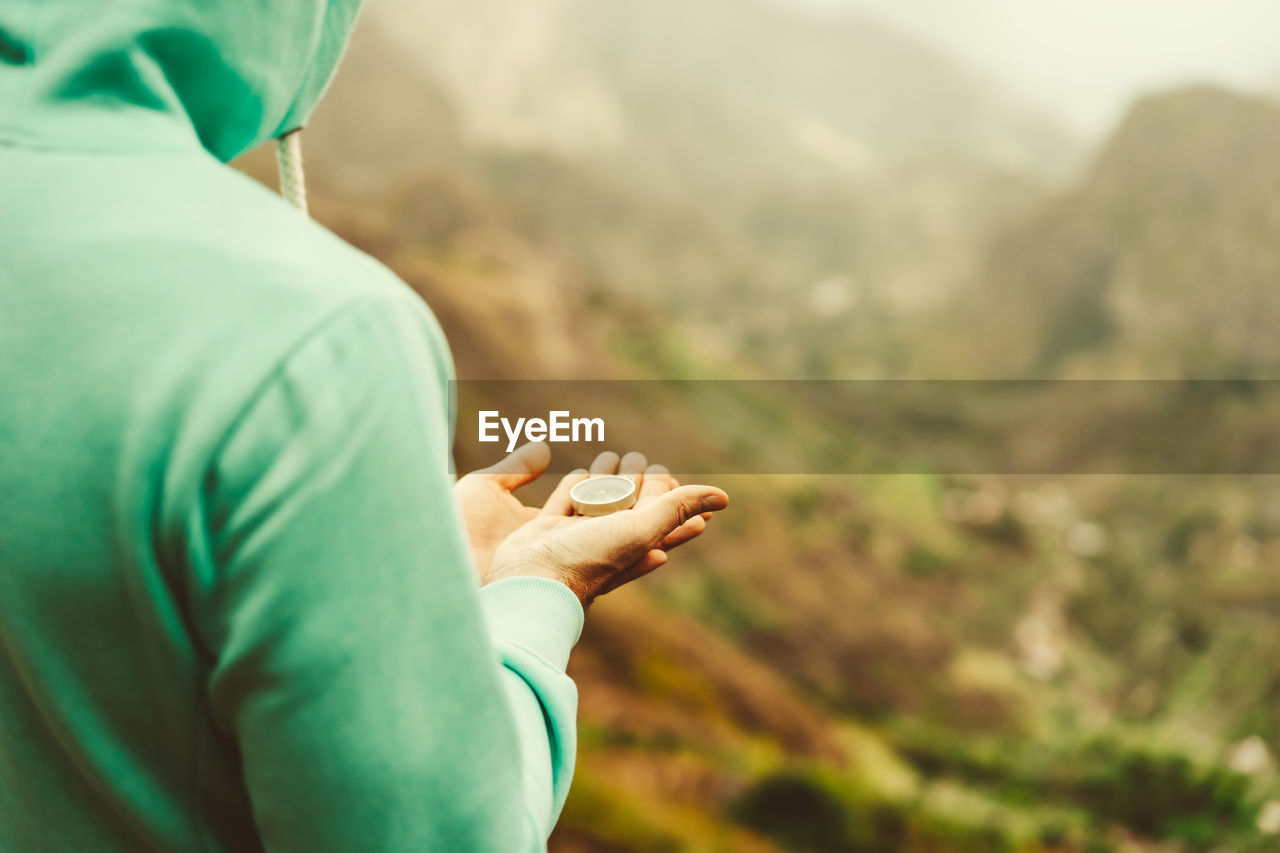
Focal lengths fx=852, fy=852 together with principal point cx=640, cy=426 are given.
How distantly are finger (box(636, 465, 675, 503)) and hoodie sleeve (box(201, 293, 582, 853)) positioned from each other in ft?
2.78

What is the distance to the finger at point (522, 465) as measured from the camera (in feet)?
5.16

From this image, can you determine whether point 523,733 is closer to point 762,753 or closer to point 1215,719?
point 762,753

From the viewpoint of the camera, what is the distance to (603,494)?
4.79ft

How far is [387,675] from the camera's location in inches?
23.1

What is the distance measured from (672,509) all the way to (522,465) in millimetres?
476

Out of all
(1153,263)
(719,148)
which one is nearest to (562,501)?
(1153,263)

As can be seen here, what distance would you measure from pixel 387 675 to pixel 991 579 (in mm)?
9310

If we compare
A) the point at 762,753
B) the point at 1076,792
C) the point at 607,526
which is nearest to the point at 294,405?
the point at 607,526

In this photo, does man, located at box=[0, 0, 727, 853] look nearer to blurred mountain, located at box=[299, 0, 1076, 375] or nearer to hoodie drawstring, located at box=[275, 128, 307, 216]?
hoodie drawstring, located at box=[275, 128, 307, 216]

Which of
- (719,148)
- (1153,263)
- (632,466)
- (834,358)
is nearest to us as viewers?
(632,466)

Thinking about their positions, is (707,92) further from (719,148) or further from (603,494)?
(603,494)

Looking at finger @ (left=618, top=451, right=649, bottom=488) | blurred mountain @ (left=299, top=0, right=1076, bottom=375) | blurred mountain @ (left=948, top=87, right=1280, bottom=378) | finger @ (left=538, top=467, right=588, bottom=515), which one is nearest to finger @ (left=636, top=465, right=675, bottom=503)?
finger @ (left=618, top=451, right=649, bottom=488)

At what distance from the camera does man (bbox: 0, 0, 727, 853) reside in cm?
55

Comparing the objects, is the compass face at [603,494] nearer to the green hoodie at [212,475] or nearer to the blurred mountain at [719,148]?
the green hoodie at [212,475]
